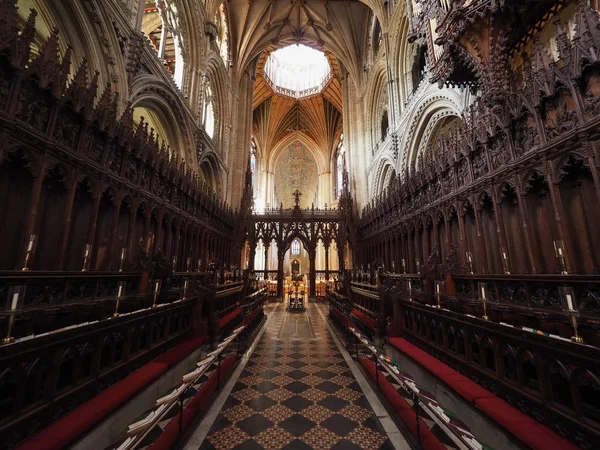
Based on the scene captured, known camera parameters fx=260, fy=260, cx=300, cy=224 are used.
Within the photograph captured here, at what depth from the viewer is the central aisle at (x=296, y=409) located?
249cm

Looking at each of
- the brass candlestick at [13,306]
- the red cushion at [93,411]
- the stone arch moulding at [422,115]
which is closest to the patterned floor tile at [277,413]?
the red cushion at [93,411]

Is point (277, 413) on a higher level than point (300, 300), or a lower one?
lower

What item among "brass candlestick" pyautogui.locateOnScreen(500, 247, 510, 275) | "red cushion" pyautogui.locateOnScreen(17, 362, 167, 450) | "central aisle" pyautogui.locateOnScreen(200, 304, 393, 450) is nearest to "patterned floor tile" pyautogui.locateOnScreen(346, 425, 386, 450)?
"central aisle" pyautogui.locateOnScreen(200, 304, 393, 450)

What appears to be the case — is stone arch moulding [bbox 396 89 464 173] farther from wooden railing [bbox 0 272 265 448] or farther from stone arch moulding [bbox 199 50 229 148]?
stone arch moulding [bbox 199 50 229 148]

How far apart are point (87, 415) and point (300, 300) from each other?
10321mm

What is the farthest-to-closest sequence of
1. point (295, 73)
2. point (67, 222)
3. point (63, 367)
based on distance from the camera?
1. point (295, 73)
2. point (67, 222)
3. point (63, 367)

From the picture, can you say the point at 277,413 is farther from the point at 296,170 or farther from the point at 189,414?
the point at 296,170

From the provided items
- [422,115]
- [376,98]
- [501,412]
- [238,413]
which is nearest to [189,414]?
[238,413]

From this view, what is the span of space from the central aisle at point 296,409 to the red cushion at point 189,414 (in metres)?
0.23

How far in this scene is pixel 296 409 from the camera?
3.09m

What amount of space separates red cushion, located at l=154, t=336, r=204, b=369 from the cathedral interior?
4 cm

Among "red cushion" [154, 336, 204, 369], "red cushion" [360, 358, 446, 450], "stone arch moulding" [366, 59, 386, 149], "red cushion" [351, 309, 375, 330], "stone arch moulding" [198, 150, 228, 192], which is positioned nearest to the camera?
"red cushion" [360, 358, 446, 450]

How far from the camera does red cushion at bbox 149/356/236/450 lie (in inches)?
85.2

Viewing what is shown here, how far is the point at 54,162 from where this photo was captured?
4.91 meters
